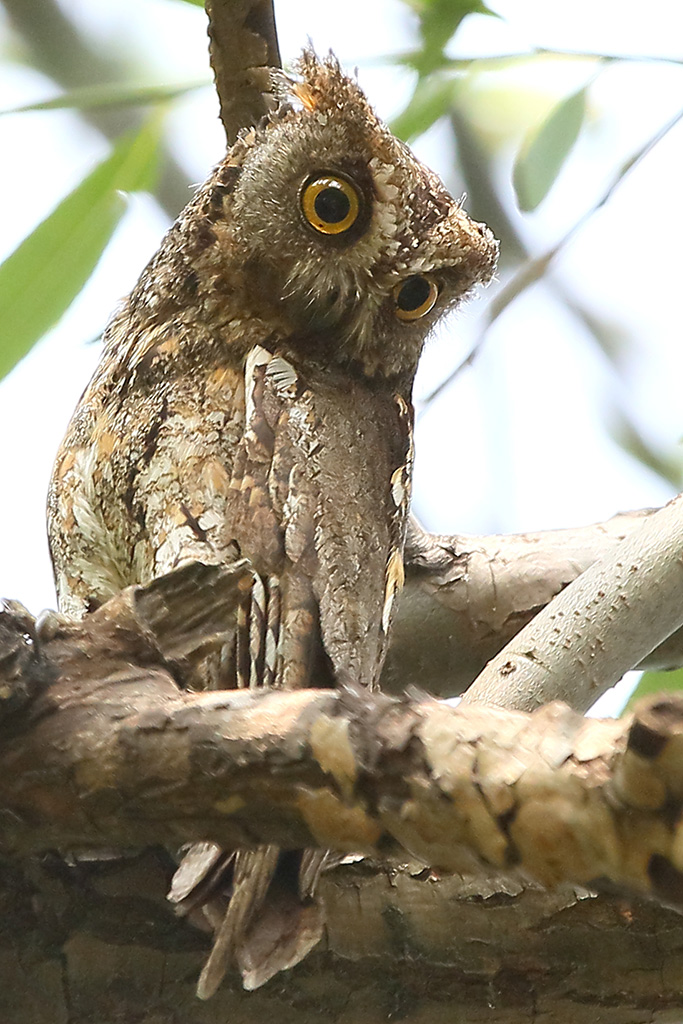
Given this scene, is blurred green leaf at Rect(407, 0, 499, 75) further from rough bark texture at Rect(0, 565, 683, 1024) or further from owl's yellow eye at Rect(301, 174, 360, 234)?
rough bark texture at Rect(0, 565, 683, 1024)

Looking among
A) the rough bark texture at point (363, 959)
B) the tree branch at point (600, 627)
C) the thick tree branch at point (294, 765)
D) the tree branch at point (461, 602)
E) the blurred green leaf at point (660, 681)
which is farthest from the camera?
the blurred green leaf at point (660, 681)

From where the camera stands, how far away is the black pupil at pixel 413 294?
1885 mm

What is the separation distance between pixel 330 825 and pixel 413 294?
1.17 metres

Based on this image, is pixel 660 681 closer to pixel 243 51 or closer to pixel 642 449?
pixel 642 449

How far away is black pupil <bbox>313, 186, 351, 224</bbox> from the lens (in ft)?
6.04

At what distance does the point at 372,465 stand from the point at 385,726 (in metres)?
1.04

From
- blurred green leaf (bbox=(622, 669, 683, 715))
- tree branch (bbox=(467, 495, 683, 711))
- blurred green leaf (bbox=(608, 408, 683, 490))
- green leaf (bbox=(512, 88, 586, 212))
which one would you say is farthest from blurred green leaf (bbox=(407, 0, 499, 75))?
blurred green leaf (bbox=(608, 408, 683, 490))

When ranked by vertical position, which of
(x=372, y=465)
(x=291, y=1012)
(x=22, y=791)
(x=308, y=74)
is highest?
(x=308, y=74)

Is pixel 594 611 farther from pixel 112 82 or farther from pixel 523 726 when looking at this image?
pixel 112 82

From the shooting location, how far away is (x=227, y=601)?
1144 millimetres

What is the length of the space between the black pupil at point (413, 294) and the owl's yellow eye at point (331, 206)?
14cm

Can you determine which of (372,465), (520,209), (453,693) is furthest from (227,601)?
(520,209)

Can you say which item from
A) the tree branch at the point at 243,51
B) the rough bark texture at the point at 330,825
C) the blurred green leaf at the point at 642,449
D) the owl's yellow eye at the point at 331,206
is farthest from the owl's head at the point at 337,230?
the blurred green leaf at the point at 642,449

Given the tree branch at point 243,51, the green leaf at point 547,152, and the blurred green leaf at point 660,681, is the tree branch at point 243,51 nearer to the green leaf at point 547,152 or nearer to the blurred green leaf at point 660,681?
the green leaf at point 547,152
